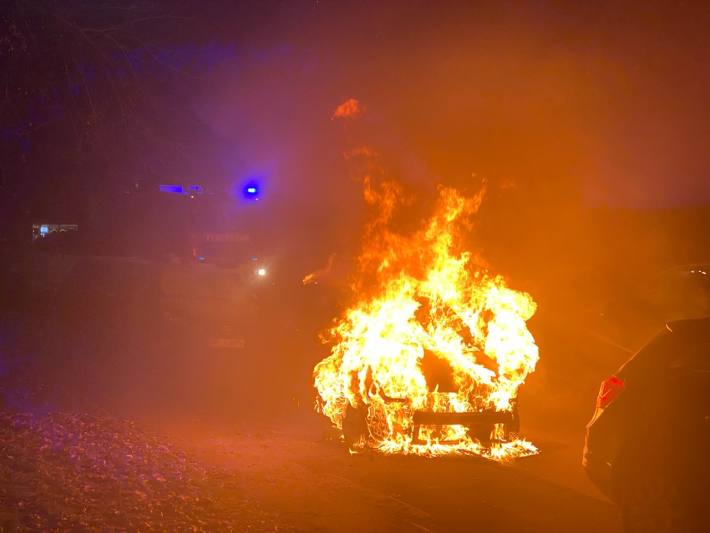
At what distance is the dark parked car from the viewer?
4.30 m

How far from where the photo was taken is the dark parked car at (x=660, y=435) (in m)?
4.30

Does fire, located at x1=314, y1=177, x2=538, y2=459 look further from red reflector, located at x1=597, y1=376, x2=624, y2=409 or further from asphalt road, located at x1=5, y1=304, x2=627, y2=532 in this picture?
red reflector, located at x1=597, y1=376, x2=624, y2=409

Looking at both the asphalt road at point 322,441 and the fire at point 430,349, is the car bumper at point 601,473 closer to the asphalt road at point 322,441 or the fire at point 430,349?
the asphalt road at point 322,441

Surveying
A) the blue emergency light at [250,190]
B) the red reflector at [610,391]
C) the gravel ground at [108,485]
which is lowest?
the gravel ground at [108,485]

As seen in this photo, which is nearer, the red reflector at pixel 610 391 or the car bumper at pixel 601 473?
the car bumper at pixel 601 473

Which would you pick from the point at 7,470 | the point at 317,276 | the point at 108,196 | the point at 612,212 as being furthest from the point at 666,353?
the point at 108,196

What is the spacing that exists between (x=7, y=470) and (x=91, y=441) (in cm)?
121

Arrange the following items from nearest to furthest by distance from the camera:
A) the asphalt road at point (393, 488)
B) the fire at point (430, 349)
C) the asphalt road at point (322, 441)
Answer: the asphalt road at point (393, 488) < the asphalt road at point (322, 441) < the fire at point (430, 349)

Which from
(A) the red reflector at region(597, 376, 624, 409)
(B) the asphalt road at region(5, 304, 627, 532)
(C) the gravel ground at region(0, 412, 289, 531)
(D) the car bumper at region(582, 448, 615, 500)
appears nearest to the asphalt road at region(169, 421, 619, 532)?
(B) the asphalt road at region(5, 304, 627, 532)

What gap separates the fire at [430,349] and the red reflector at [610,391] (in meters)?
2.27

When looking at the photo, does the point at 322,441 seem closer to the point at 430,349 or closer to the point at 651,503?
the point at 430,349

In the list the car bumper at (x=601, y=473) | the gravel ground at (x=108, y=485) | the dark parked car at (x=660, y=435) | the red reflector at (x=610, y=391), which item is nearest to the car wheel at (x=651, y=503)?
the dark parked car at (x=660, y=435)

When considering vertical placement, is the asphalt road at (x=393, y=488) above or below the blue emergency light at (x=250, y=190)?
below

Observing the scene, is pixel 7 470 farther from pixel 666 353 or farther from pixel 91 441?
pixel 666 353
